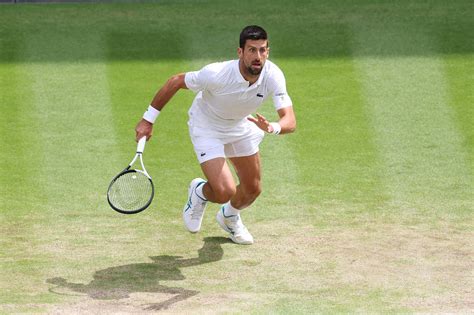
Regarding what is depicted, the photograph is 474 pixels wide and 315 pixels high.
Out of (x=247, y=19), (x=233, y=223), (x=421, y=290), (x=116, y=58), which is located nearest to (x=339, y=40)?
(x=247, y=19)

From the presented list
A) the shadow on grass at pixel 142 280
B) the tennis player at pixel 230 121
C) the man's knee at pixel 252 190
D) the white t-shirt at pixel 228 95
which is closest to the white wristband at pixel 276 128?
the tennis player at pixel 230 121

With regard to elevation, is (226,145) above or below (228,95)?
below

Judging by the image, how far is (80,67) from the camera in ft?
56.5

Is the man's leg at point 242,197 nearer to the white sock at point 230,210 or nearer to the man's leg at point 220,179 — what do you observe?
the white sock at point 230,210

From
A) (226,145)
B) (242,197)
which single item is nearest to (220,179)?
(226,145)

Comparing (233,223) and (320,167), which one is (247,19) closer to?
(320,167)

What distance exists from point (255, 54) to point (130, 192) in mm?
1593

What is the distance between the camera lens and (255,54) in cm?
1170

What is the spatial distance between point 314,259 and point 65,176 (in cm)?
348

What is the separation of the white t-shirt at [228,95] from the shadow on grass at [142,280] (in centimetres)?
115

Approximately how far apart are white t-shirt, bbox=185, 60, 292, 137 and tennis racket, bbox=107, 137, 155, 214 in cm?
74

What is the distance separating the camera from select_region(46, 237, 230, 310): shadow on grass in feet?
36.9

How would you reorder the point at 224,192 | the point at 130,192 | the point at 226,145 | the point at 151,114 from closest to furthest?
the point at 130,192 < the point at 151,114 < the point at 224,192 < the point at 226,145

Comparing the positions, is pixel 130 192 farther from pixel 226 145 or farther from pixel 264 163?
pixel 264 163
